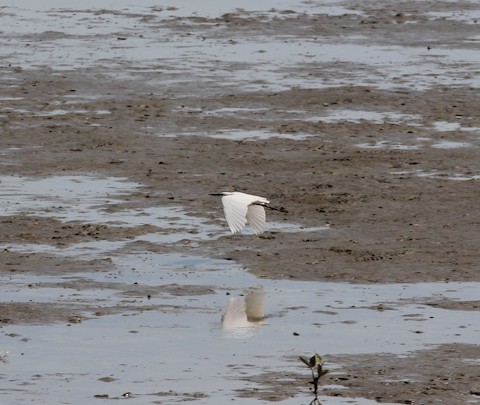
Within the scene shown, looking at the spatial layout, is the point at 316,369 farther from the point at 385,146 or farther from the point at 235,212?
the point at 385,146

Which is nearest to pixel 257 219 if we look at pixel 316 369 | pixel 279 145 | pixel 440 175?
pixel 440 175

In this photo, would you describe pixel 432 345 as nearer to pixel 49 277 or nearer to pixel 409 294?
pixel 409 294

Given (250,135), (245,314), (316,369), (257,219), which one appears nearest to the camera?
(316,369)

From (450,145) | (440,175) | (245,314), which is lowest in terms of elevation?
(245,314)

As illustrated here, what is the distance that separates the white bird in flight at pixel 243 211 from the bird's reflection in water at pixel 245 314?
130 cm

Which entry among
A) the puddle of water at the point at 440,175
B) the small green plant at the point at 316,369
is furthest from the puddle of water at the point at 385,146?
the small green plant at the point at 316,369

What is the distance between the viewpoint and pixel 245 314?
13109 millimetres

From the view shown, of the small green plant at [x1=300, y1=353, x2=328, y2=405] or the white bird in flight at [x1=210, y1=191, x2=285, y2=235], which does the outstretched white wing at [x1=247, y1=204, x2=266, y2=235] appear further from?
the small green plant at [x1=300, y1=353, x2=328, y2=405]

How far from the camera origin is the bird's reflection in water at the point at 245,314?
1259cm

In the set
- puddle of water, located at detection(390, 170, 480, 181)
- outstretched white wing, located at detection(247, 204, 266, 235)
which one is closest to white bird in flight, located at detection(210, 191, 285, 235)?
outstretched white wing, located at detection(247, 204, 266, 235)

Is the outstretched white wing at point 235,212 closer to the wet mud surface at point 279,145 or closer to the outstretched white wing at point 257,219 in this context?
the outstretched white wing at point 257,219

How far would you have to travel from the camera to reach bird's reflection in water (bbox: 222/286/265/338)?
41.3 ft

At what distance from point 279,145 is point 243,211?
479 cm

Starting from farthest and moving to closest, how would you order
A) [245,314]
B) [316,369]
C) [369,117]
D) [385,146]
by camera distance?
[369,117] → [385,146] → [245,314] → [316,369]
